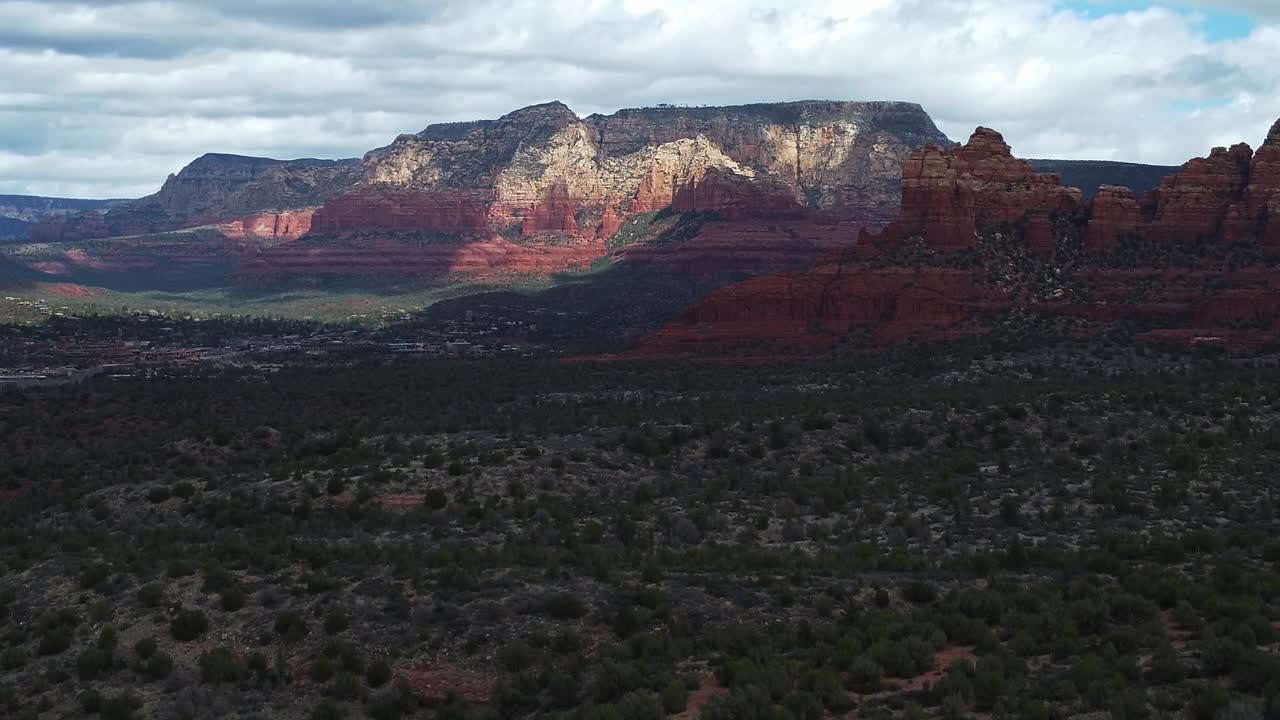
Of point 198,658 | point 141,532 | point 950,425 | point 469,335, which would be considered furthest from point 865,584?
point 469,335

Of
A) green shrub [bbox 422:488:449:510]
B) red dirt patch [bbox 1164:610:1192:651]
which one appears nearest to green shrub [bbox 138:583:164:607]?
green shrub [bbox 422:488:449:510]

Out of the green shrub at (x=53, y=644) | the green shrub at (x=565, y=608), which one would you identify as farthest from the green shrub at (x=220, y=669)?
the green shrub at (x=565, y=608)

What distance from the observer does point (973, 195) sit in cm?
8594

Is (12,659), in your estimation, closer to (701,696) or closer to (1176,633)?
(701,696)

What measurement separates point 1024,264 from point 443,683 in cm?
6535

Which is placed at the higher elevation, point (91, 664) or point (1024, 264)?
point (1024, 264)

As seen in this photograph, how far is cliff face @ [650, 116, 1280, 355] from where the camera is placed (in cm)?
7788

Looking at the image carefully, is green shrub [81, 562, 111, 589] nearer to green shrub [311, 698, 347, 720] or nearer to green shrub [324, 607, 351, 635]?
green shrub [324, 607, 351, 635]

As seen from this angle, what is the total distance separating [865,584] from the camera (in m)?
27.6

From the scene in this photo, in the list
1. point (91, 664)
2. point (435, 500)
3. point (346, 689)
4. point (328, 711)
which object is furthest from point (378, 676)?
point (435, 500)

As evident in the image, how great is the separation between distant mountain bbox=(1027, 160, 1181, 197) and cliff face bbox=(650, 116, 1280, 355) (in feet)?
209

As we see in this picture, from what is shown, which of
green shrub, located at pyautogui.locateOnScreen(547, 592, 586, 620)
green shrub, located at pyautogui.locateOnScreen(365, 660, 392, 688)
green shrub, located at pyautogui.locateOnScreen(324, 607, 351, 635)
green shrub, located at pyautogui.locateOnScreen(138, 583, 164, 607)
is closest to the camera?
green shrub, located at pyautogui.locateOnScreen(365, 660, 392, 688)

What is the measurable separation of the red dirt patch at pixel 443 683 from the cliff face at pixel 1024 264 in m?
57.0

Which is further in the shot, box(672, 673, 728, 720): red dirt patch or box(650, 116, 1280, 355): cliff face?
box(650, 116, 1280, 355): cliff face
